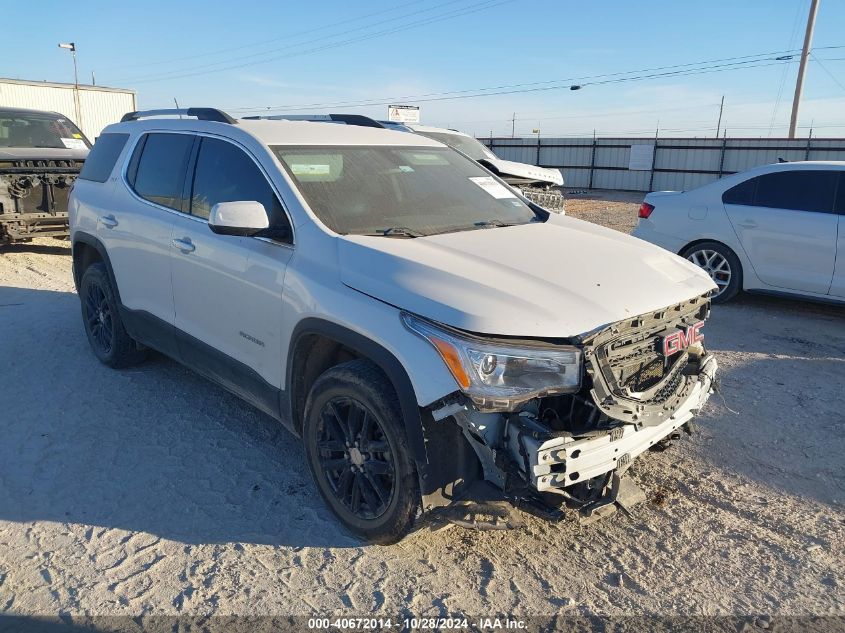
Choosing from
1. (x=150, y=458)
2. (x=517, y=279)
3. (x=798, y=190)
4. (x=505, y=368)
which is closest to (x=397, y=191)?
(x=517, y=279)

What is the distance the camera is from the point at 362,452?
10.3 ft

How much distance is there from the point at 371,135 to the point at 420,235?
3.85 feet

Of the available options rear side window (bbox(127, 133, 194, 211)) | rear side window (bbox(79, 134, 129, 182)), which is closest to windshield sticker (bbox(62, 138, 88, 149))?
rear side window (bbox(79, 134, 129, 182))

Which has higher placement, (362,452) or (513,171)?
(513,171)

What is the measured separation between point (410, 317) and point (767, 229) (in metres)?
5.78

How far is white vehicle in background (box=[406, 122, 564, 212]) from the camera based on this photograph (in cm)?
1085

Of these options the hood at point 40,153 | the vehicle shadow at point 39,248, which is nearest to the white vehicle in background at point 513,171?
the hood at point 40,153

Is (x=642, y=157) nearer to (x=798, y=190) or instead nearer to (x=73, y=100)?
(x=798, y=190)

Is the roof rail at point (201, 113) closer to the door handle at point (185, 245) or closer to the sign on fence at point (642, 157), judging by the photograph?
the door handle at point (185, 245)

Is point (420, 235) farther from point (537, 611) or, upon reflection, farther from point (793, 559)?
point (793, 559)

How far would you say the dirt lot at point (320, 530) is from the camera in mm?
2881

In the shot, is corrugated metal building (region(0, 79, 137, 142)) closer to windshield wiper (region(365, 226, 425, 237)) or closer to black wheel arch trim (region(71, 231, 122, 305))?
black wheel arch trim (region(71, 231, 122, 305))

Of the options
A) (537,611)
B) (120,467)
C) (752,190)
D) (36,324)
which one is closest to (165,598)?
(120,467)

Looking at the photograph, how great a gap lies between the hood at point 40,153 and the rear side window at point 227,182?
693cm
